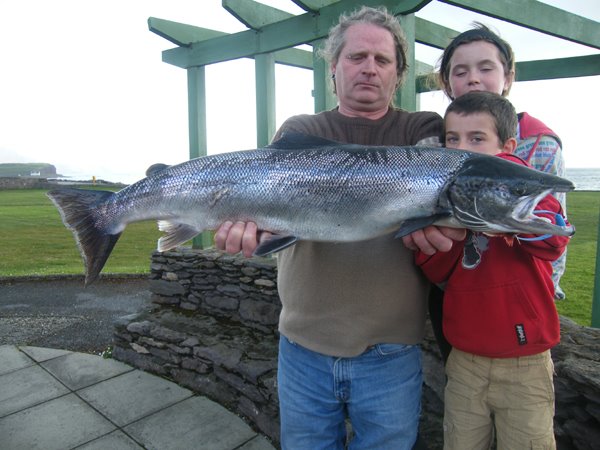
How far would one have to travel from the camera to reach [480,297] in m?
2.26

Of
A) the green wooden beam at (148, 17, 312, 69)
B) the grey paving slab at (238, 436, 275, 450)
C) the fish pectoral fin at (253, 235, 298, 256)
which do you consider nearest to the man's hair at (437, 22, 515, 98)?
the fish pectoral fin at (253, 235, 298, 256)

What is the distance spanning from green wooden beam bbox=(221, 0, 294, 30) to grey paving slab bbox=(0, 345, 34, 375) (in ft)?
17.7

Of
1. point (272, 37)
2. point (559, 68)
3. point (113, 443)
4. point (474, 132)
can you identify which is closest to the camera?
point (474, 132)

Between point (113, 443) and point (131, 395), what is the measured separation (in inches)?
35.4

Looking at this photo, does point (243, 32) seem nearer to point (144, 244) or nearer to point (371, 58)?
point (371, 58)

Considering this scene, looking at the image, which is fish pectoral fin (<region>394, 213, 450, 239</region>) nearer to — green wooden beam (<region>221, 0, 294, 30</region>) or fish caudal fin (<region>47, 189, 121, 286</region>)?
fish caudal fin (<region>47, 189, 121, 286</region>)

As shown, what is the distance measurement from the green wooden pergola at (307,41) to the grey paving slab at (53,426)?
261 centimetres

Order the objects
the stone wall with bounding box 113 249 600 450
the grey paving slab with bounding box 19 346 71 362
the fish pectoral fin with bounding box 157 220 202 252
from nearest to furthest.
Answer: the fish pectoral fin with bounding box 157 220 202 252 < the stone wall with bounding box 113 249 600 450 < the grey paving slab with bounding box 19 346 71 362

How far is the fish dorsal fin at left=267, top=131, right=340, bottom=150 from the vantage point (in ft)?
7.78

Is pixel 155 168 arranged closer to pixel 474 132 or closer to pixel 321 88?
pixel 474 132

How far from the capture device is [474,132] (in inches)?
97.6

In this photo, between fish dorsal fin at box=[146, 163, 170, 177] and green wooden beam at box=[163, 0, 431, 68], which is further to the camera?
green wooden beam at box=[163, 0, 431, 68]

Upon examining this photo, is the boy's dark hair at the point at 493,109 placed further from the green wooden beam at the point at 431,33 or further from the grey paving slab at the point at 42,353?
the grey paving slab at the point at 42,353

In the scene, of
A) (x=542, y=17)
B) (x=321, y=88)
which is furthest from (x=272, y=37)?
(x=542, y=17)
